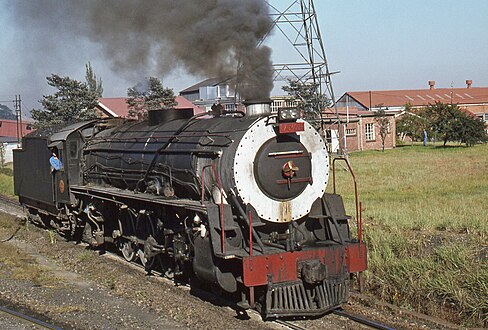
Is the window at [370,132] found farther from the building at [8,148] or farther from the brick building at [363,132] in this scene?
the building at [8,148]

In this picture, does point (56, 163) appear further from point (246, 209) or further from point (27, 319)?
point (246, 209)

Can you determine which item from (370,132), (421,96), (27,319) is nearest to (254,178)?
(27,319)

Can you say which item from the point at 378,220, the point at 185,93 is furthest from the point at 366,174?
the point at 185,93

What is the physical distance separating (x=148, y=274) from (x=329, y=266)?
4.10m

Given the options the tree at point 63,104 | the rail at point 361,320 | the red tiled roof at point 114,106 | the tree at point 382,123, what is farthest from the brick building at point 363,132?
the rail at point 361,320

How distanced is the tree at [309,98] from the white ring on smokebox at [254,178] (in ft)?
57.0

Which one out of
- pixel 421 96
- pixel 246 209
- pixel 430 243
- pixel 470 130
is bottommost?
pixel 430 243

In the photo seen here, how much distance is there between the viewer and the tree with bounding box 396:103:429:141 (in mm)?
60812

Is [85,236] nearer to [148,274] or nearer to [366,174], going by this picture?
[148,274]

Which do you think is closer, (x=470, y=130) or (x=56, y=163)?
(x=56, y=163)

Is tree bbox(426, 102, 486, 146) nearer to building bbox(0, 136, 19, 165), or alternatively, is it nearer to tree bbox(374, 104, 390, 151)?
tree bbox(374, 104, 390, 151)

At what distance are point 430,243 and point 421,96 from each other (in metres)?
80.8

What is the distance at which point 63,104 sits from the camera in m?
42.2

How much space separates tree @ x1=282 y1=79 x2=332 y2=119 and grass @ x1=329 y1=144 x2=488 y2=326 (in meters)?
5.56
